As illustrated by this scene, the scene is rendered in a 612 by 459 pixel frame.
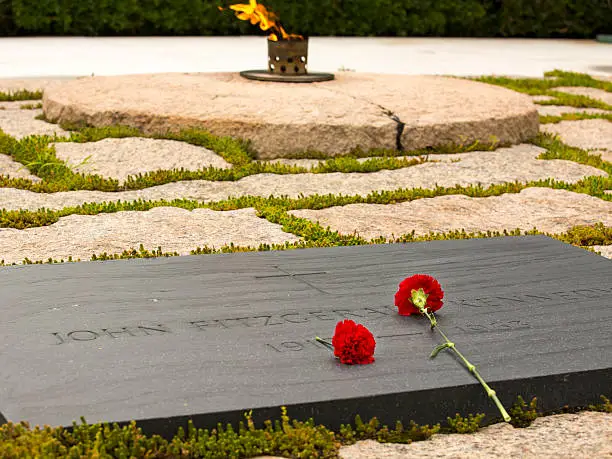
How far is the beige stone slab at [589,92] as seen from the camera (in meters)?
7.65

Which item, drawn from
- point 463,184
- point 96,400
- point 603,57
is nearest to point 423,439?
point 96,400

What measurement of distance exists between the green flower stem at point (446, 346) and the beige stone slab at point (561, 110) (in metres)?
4.59

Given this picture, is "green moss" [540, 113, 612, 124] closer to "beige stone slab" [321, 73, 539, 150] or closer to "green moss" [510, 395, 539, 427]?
"beige stone slab" [321, 73, 539, 150]

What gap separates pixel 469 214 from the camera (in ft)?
12.8

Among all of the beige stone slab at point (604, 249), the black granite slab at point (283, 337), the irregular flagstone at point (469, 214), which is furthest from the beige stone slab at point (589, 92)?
the black granite slab at point (283, 337)

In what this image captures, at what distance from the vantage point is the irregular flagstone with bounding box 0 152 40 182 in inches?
174

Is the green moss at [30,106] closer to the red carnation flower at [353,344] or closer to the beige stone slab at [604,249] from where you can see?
the beige stone slab at [604,249]

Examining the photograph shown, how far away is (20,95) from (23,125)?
1327mm

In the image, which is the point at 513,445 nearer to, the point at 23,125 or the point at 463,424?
the point at 463,424

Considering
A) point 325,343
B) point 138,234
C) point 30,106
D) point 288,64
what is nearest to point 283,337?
point 325,343

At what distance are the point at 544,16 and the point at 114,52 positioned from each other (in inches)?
251

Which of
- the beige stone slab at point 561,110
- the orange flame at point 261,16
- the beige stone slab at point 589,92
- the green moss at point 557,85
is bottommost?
the beige stone slab at point 561,110

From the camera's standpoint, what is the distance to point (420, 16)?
42.1ft

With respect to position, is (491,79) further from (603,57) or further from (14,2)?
(14,2)
